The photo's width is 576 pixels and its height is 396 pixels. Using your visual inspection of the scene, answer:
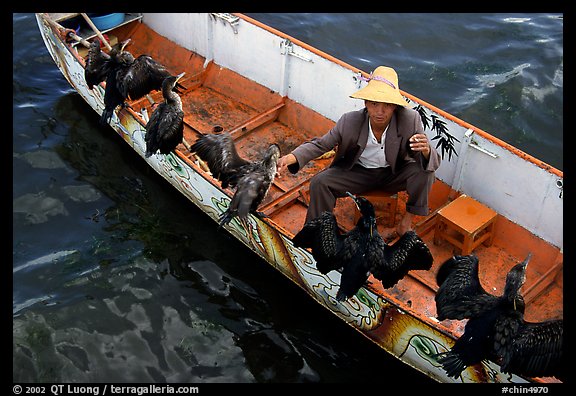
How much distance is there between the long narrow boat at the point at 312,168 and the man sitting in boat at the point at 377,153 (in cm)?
61

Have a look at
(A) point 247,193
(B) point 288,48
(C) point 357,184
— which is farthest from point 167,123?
(C) point 357,184

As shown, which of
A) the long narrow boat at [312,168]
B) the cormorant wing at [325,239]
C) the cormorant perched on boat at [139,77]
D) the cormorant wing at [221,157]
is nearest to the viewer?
the cormorant wing at [325,239]

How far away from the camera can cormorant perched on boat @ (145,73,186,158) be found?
7676 mm

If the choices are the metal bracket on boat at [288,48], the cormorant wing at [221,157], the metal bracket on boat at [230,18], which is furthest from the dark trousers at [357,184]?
the metal bracket on boat at [230,18]

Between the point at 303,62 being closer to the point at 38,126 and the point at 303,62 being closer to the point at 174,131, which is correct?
the point at 174,131

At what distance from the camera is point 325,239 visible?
6121 mm

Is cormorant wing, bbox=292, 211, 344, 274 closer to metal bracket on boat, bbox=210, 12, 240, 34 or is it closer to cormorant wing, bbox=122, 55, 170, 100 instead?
cormorant wing, bbox=122, 55, 170, 100

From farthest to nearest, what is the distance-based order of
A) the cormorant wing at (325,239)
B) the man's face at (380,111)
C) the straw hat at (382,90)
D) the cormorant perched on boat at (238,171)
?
the cormorant perched on boat at (238,171)
the man's face at (380,111)
the straw hat at (382,90)
the cormorant wing at (325,239)

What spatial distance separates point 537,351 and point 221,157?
3.79m

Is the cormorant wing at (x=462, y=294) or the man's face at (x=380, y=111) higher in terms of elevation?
the man's face at (x=380, y=111)

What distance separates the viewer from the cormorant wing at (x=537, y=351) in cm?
511

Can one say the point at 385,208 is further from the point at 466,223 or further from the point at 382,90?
the point at 382,90

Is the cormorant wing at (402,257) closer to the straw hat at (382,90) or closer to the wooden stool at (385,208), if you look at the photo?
the straw hat at (382,90)
